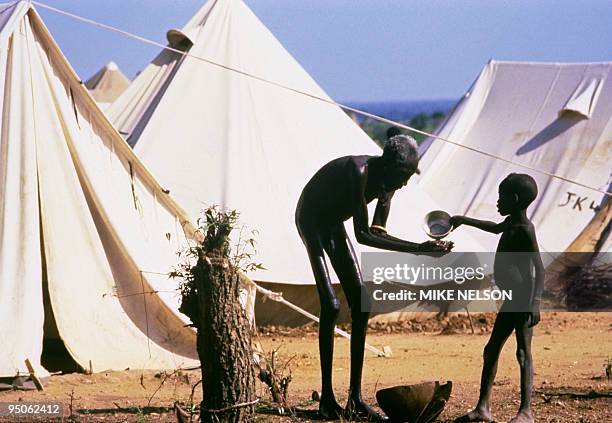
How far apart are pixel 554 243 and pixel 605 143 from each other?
56.0 inches

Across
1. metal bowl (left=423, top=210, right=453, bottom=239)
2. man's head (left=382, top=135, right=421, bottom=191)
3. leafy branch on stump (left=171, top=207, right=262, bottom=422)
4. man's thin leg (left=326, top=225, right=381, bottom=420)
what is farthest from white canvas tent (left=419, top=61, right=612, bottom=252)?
leafy branch on stump (left=171, top=207, right=262, bottom=422)

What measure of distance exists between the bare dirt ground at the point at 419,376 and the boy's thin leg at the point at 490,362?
7.0 inches

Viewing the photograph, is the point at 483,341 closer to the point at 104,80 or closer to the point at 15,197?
the point at 15,197

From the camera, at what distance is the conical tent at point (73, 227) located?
7.84 metres

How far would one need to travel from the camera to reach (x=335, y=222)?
20.6ft

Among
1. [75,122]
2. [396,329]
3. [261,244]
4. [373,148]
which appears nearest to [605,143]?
[373,148]

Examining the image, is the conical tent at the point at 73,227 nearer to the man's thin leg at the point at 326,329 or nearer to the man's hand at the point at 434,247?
the man's thin leg at the point at 326,329

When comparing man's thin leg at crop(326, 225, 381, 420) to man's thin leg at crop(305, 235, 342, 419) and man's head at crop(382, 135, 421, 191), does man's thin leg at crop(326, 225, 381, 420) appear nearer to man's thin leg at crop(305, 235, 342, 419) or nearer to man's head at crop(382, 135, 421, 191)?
man's thin leg at crop(305, 235, 342, 419)

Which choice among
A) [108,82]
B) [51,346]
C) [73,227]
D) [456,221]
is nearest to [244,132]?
[73,227]

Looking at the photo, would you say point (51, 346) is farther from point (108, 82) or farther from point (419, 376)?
point (108, 82)

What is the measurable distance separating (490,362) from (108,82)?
19.6 m

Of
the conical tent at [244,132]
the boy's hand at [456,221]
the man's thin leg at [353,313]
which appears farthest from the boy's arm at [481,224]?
the conical tent at [244,132]

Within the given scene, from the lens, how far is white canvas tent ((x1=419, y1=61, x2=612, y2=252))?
12516 millimetres

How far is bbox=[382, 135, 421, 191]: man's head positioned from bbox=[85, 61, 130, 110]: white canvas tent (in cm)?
1795
